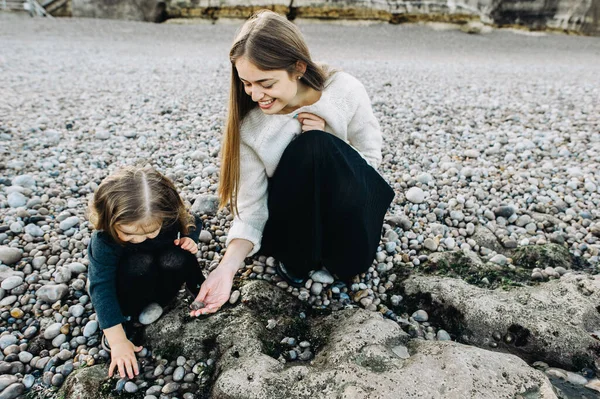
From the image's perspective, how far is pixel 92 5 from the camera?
14.5 meters

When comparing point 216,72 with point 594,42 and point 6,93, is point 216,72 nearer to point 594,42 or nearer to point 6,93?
point 6,93

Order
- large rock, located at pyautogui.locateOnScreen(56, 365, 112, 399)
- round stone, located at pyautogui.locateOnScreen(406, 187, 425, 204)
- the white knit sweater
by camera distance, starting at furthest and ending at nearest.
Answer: round stone, located at pyautogui.locateOnScreen(406, 187, 425, 204)
the white knit sweater
large rock, located at pyautogui.locateOnScreen(56, 365, 112, 399)

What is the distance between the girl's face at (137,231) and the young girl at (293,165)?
432 millimetres

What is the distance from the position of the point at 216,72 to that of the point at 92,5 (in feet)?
31.7

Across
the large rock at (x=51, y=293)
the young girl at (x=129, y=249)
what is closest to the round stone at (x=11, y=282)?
the large rock at (x=51, y=293)

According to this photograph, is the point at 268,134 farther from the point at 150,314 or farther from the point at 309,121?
the point at 150,314

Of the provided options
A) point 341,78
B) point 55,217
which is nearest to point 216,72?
point 55,217

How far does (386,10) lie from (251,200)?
13899 mm

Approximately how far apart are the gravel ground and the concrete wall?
6.28 metres

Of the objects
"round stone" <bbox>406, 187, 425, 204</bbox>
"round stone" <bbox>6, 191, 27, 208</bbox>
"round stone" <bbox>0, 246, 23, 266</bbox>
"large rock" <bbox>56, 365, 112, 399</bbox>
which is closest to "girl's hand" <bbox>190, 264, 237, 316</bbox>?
"large rock" <bbox>56, 365, 112, 399</bbox>

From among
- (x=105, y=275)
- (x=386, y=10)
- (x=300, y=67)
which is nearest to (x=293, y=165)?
(x=300, y=67)

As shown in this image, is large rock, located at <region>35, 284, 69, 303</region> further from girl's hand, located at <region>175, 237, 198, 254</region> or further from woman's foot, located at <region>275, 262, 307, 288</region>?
woman's foot, located at <region>275, 262, 307, 288</region>

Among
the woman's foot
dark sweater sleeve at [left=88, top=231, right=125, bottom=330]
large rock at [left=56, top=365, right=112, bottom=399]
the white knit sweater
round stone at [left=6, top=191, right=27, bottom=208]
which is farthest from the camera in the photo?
round stone at [left=6, top=191, right=27, bottom=208]

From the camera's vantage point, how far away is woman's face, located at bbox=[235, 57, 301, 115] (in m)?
2.06
